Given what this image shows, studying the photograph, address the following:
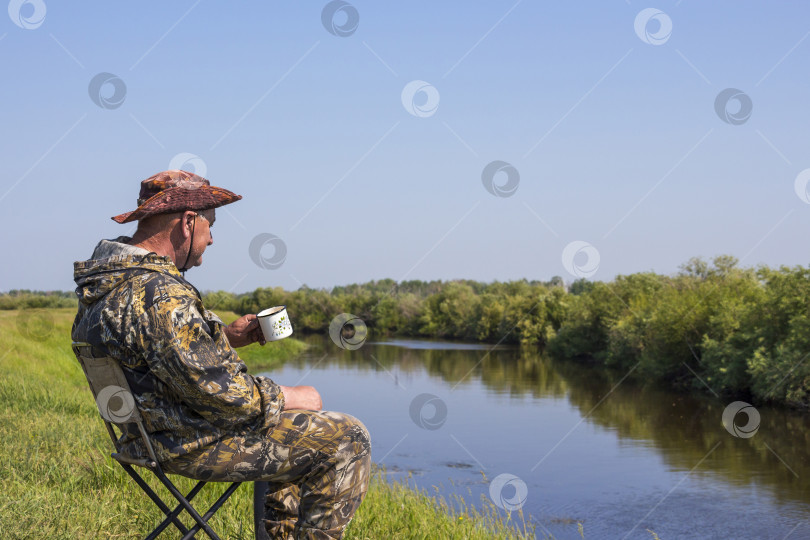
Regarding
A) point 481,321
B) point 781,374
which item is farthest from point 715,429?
point 481,321

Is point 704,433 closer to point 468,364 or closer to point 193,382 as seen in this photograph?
point 468,364

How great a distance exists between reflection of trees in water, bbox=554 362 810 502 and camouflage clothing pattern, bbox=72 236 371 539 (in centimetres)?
1514

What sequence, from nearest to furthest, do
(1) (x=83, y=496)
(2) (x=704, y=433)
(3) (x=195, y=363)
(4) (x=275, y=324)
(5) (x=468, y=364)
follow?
(3) (x=195, y=363), (4) (x=275, y=324), (1) (x=83, y=496), (2) (x=704, y=433), (5) (x=468, y=364)

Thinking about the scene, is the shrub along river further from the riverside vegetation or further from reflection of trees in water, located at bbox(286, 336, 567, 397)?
the riverside vegetation

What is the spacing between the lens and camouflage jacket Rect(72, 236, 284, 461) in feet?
8.40

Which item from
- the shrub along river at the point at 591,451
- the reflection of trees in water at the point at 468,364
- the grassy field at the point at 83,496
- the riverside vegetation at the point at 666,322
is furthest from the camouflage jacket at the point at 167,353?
the reflection of trees in water at the point at 468,364

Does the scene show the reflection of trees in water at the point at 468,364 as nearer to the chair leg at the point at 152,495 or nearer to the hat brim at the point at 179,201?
the chair leg at the point at 152,495

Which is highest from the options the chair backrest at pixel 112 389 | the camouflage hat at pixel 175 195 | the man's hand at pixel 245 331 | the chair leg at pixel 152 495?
the camouflage hat at pixel 175 195

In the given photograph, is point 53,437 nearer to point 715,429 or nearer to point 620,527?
point 620,527

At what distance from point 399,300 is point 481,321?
52.7 ft

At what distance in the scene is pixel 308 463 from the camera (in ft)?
9.19

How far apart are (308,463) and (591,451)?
1795 cm

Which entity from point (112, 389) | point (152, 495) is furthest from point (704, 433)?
point (112, 389)

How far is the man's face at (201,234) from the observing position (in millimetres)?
2924
